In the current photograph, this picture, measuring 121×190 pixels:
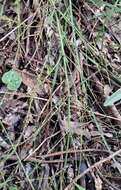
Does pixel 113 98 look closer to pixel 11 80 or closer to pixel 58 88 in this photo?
pixel 58 88

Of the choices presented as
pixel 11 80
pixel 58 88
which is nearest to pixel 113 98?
pixel 58 88

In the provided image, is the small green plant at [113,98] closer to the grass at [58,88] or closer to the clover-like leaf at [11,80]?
the grass at [58,88]

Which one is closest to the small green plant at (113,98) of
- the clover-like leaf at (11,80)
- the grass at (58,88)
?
the grass at (58,88)

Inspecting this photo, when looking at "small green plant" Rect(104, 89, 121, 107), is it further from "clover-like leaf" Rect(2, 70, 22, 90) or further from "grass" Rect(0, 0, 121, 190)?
"clover-like leaf" Rect(2, 70, 22, 90)

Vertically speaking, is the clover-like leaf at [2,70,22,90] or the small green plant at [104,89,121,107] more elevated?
the clover-like leaf at [2,70,22,90]

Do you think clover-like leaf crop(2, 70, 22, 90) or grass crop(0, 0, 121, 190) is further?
clover-like leaf crop(2, 70, 22, 90)

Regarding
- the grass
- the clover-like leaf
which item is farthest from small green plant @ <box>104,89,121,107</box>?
the clover-like leaf
